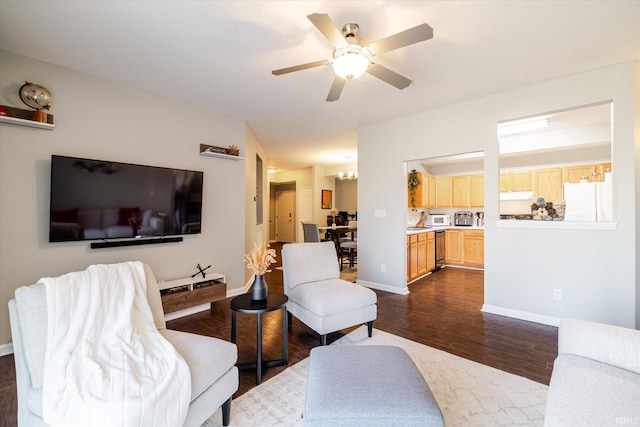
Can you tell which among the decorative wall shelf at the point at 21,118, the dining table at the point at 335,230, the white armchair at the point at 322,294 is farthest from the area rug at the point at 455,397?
the dining table at the point at 335,230

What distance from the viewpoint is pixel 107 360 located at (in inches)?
49.8

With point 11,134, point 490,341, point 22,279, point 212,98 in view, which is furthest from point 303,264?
point 11,134

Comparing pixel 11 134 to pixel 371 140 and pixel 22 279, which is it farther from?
pixel 371 140

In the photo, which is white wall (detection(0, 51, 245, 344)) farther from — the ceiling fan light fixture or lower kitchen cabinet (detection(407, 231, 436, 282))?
lower kitchen cabinet (detection(407, 231, 436, 282))

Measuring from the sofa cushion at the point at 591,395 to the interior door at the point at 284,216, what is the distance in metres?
8.74

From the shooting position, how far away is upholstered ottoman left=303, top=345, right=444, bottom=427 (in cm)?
109

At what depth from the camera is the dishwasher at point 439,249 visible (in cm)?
577

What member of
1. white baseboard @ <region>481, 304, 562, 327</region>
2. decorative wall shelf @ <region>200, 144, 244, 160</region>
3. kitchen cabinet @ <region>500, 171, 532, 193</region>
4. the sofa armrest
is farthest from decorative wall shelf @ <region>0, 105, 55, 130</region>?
kitchen cabinet @ <region>500, 171, 532, 193</region>

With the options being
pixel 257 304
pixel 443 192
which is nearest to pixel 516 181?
pixel 443 192

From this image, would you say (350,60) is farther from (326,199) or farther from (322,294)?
(326,199)

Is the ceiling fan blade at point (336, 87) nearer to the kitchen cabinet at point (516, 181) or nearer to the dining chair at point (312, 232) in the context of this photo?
the dining chair at point (312, 232)

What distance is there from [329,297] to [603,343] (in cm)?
169

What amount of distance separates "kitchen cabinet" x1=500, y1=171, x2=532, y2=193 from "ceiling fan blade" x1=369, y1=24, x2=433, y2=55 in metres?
5.01

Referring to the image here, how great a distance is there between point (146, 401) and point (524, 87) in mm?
4191
